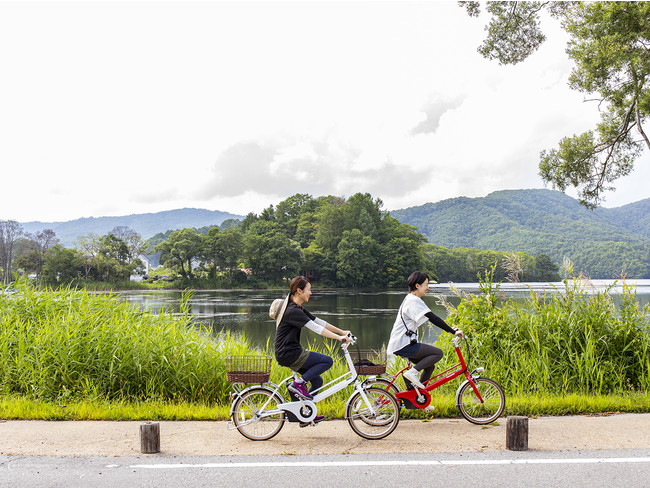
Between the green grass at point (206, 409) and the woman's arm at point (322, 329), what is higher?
the woman's arm at point (322, 329)

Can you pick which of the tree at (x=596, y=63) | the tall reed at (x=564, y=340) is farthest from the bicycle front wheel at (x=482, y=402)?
the tree at (x=596, y=63)

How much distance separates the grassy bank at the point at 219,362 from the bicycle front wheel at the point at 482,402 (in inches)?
14.6

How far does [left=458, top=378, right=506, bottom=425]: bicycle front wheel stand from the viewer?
5703mm

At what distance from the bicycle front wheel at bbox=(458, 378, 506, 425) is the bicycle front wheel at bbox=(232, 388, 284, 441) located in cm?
197

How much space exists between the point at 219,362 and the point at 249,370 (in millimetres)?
2104

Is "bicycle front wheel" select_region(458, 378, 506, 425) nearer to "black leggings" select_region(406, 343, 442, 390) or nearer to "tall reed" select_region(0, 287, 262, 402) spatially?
"black leggings" select_region(406, 343, 442, 390)

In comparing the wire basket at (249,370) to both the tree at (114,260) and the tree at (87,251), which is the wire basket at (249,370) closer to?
the tree at (87,251)

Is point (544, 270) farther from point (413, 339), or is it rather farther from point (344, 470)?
point (344, 470)

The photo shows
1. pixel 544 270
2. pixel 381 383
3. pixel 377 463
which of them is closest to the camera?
pixel 377 463

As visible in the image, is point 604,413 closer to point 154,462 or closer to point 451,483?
point 451,483

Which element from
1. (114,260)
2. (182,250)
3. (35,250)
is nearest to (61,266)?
(114,260)

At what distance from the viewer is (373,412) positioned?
17.2 ft

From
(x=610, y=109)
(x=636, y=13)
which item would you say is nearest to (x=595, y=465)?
(x=636, y=13)

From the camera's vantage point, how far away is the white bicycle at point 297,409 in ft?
16.9
